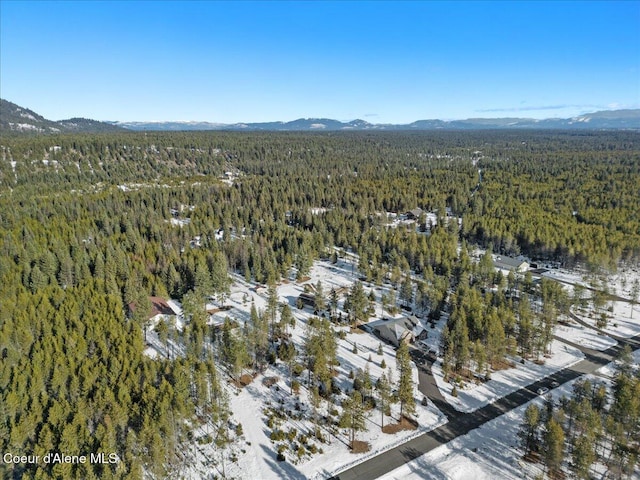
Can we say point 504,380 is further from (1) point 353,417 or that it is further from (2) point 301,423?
(2) point 301,423

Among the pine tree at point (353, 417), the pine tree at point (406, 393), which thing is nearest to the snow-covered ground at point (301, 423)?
the pine tree at point (353, 417)

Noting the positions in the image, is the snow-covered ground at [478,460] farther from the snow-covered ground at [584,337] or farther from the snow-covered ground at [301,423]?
the snow-covered ground at [584,337]

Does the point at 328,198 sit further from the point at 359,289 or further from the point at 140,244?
the point at 359,289

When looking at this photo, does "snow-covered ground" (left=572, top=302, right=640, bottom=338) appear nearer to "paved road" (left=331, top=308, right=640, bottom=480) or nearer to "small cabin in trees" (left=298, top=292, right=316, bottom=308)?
"paved road" (left=331, top=308, right=640, bottom=480)

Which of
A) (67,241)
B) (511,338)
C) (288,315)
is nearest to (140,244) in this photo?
(67,241)

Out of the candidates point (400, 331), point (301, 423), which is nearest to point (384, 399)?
point (301, 423)

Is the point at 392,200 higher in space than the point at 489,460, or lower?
higher
